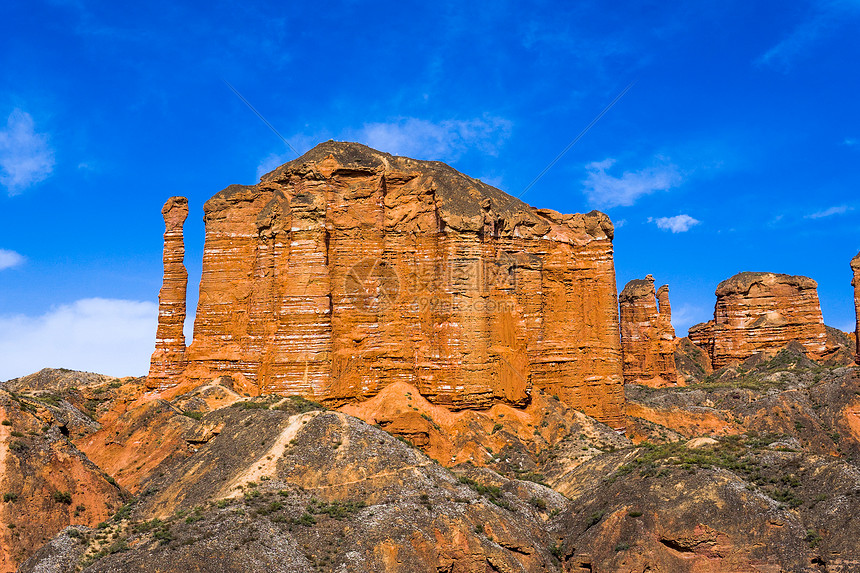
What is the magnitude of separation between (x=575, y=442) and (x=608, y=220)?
1517 cm

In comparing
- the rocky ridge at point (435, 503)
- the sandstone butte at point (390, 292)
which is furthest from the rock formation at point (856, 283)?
the rocky ridge at point (435, 503)

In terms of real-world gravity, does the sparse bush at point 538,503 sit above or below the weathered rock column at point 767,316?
below

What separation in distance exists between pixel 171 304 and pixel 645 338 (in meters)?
45.5

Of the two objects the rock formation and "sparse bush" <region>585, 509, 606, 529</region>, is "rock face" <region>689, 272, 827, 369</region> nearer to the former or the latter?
the rock formation

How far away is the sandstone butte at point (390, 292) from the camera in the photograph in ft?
125

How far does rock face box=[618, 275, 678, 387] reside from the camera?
69875 mm

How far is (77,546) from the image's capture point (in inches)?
957

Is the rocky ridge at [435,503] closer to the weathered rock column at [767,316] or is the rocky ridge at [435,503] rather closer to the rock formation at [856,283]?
the rock formation at [856,283]

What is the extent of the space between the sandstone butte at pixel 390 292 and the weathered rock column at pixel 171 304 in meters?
0.08

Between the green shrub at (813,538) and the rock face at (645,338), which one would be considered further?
the rock face at (645,338)

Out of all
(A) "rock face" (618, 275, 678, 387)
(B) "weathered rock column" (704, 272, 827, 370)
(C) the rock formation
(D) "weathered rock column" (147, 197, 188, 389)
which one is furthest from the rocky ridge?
(B) "weathered rock column" (704, 272, 827, 370)

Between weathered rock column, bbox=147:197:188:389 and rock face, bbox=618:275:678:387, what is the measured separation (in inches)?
1701

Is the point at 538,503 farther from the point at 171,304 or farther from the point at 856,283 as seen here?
the point at 856,283

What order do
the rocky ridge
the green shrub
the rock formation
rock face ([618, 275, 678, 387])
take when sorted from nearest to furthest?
the rocky ridge → the green shrub → the rock formation → rock face ([618, 275, 678, 387])
